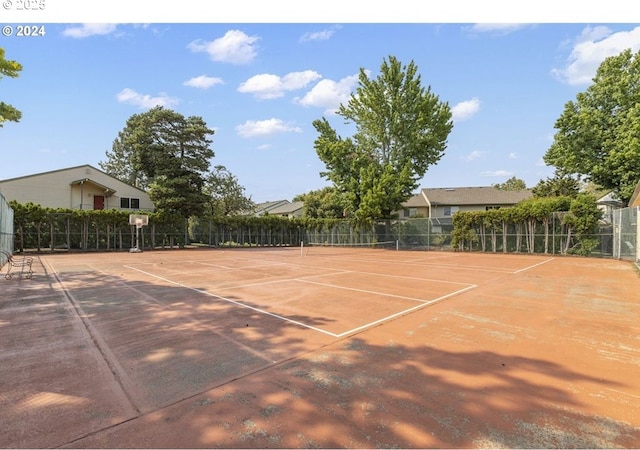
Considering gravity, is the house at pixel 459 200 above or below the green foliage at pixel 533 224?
above

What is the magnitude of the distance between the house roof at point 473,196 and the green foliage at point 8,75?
4525 cm

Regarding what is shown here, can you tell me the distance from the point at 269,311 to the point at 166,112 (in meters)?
33.7

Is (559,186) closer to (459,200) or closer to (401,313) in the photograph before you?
(459,200)

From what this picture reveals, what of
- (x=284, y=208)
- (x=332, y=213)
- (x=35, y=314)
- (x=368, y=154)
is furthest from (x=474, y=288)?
(x=284, y=208)

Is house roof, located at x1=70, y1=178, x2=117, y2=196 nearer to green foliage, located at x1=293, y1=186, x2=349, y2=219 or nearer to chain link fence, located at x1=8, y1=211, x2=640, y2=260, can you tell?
chain link fence, located at x1=8, y1=211, x2=640, y2=260

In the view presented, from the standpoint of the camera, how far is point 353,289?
8906 mm

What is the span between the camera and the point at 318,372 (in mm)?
3656

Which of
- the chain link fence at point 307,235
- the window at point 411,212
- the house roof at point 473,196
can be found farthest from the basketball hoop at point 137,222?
the house roof at point 473,196

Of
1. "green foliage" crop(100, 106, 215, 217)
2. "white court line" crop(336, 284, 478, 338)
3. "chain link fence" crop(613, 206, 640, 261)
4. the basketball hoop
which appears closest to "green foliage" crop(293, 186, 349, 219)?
"green foliage" crop(100, 106, 215, 217)

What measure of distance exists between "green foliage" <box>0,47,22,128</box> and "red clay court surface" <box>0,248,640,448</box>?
5.57 metres

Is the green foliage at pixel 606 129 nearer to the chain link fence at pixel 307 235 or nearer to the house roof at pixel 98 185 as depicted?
the chain link fence at pixel 307 235

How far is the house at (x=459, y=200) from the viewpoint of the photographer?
46188mm

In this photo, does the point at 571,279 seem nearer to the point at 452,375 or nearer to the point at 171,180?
the point at 452,375

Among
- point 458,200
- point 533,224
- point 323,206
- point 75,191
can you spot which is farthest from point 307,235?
point 458,200
